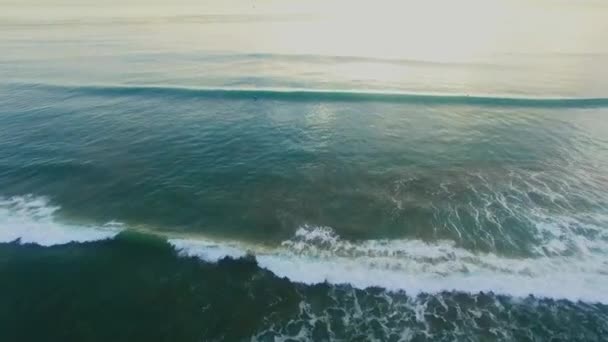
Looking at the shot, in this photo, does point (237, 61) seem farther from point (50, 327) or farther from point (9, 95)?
point (50, 327)

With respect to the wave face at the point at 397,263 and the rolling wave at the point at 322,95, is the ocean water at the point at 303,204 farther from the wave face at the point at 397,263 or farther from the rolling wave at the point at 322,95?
the rolling wave at the point at 322,95

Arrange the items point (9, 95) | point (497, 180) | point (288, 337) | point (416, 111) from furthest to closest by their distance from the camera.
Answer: point (9, 95), point (416, 111), point (497, 180), point (288, 337)

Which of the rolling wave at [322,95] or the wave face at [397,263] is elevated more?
the rolling wave at [322,95]

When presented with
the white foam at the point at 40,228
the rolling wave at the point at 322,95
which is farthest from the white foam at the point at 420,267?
the rolling wave at the point at 322,95

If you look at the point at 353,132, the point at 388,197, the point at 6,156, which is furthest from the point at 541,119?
the point at 6,156

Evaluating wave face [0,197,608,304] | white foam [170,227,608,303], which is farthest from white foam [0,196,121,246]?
white foam [170,227,608,303]
